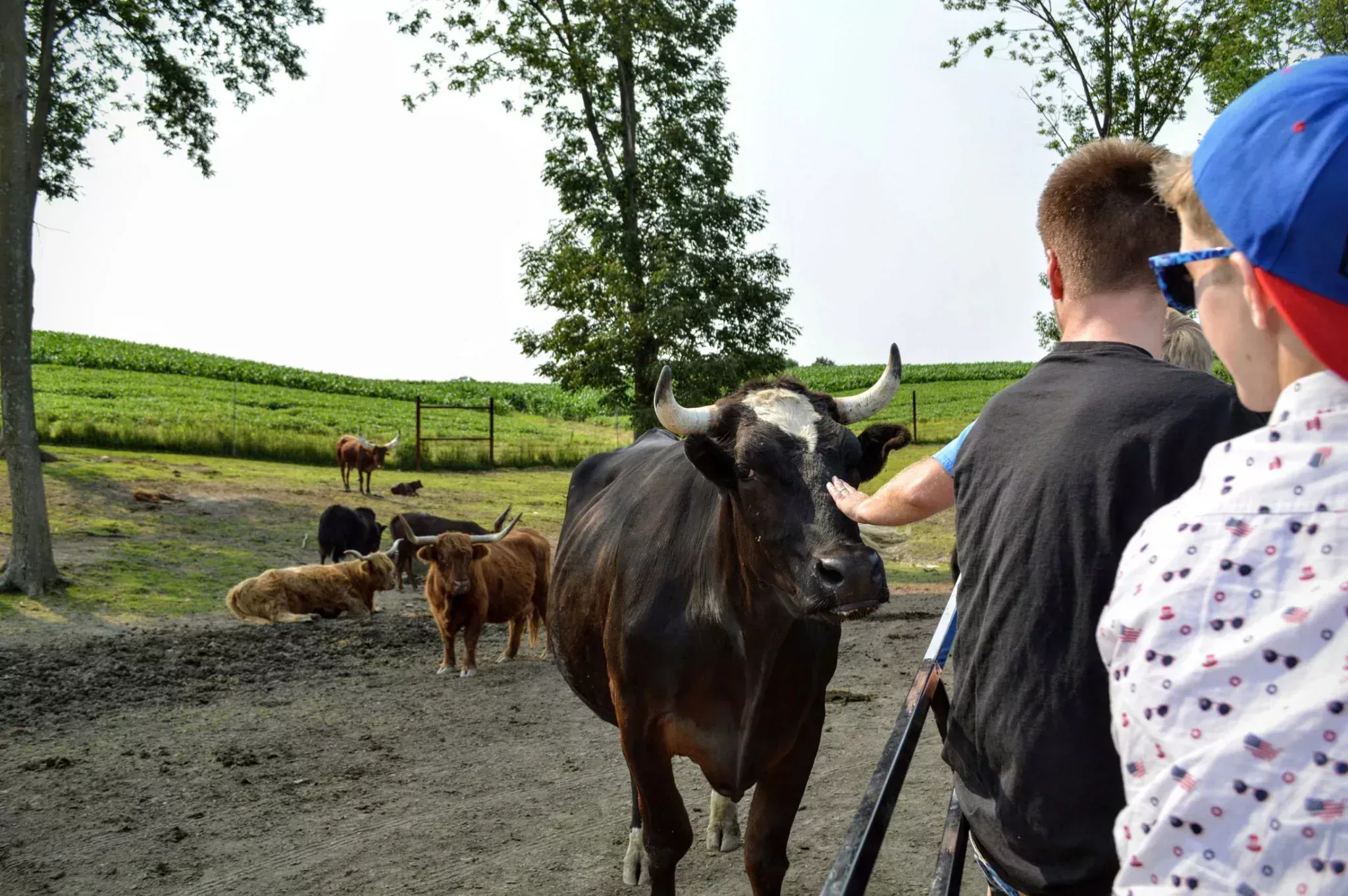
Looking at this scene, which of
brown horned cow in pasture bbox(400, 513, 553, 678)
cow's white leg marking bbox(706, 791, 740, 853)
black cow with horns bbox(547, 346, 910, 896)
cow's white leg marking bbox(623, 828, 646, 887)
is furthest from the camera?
brown horned cow in pasture bbox(400, 513, 553, 678)

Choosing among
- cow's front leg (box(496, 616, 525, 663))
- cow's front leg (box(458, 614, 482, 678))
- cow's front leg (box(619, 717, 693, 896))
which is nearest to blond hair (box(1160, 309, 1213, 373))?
cow's front leg (box(619, 717, 693, 896))

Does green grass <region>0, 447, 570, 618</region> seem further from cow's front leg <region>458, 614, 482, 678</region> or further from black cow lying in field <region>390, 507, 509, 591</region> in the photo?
cow's front leg <region>458, 614, 482, 678</region>

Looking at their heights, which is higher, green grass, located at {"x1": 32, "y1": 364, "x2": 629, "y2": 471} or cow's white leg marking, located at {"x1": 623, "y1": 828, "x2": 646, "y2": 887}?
green grass, located at {"x1": 32, "y1": 364, "x2": 629, "y2": 471}

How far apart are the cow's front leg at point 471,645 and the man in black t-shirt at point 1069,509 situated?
330 inches

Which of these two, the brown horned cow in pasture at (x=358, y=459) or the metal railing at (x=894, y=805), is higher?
the metal railing at (x=894, y=805)

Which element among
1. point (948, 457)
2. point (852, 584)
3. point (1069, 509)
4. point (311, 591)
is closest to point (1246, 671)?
point (1069, 509)

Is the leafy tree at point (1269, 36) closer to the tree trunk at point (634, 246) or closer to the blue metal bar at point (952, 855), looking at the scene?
the tree trunk at point (634, 246)

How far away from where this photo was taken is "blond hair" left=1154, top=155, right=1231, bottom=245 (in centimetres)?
137

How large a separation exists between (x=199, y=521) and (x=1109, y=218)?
717 inches

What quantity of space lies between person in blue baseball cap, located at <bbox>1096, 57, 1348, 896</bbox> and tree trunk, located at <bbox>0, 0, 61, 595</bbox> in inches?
538

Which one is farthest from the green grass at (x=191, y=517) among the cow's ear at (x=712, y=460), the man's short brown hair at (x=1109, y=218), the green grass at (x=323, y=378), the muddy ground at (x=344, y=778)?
the green grass at (x=323, y=378)

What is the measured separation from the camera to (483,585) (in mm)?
10562

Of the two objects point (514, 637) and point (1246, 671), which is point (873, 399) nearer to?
point (1246, 671)

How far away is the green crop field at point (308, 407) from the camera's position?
2831 cm
